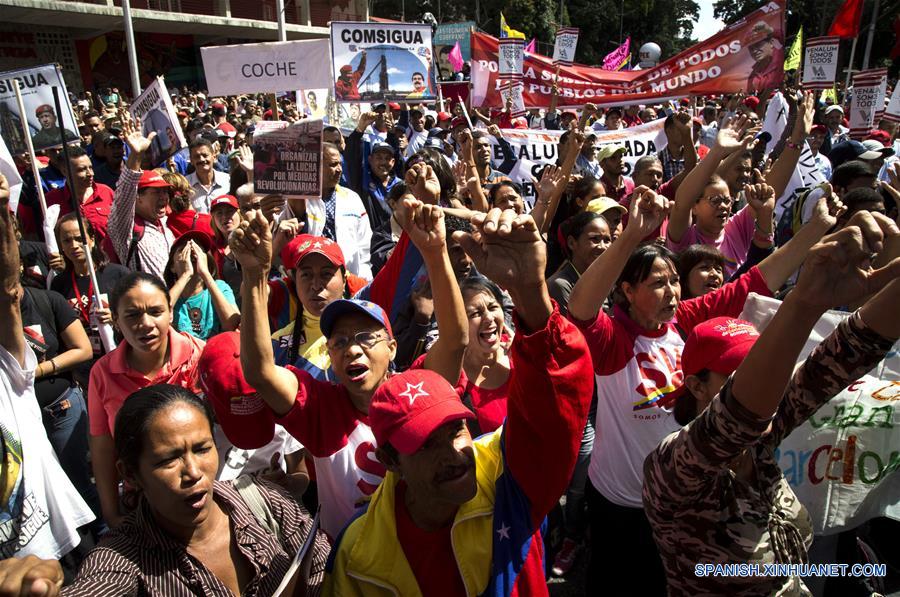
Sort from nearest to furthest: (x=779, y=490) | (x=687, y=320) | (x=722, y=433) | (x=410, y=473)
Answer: (x=722, y=433) < (x=410, y=473) < (x=779, y=490) < (x=687, y=320)

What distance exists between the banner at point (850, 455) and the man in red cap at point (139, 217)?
12.6ft

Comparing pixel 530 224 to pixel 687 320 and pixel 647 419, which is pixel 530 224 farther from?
pixel 687 320

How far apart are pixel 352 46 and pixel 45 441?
6038 millimetres

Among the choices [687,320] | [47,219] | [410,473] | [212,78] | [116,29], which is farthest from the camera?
[116,29]

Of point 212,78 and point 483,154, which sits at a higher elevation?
point 212,78

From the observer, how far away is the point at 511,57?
1047 centimetres

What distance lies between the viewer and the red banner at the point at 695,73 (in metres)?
8.36

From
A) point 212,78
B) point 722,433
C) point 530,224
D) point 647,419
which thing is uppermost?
point 212,78

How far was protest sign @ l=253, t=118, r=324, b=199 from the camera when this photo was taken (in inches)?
145

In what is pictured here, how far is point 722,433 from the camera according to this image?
1.57 m

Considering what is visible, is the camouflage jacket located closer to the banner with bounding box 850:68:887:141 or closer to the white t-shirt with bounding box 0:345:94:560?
the white t-shirt with bounding box 0:345:94:560

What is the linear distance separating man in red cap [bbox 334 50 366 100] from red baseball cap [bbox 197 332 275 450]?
18.7ft

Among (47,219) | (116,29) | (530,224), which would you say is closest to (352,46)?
(47,219)

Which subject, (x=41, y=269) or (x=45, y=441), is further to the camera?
(x=41, y=269)
